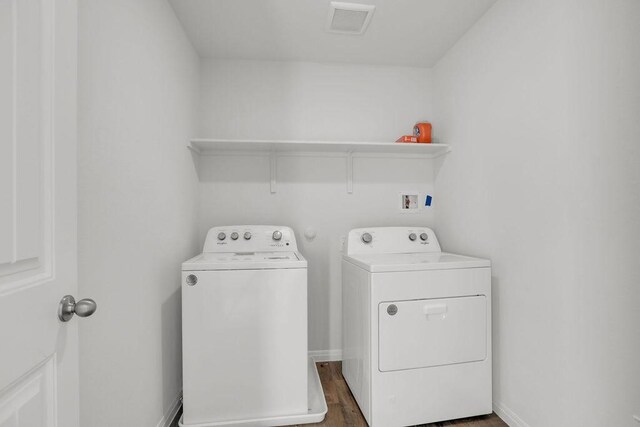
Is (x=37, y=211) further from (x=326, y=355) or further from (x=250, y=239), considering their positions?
(x=326, y=355)

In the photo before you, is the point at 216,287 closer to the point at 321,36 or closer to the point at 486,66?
the point at 321,36

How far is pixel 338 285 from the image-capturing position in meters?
2.43

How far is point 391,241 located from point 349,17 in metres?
1.43

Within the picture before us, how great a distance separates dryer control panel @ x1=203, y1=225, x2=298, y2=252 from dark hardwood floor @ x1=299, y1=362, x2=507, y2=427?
91 cm

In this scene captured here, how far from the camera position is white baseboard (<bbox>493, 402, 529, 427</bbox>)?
62.7 inches

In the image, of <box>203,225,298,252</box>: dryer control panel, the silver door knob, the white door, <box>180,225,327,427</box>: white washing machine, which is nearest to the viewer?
the white door

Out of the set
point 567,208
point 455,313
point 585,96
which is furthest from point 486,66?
point 455,313

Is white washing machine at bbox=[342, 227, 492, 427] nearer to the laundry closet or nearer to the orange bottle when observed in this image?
the laundry closet

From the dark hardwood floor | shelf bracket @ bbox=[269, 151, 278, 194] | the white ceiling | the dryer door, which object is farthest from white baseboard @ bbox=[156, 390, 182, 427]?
the white ceiling

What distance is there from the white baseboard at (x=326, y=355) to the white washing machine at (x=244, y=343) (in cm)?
72

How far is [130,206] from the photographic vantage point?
1.29 metres

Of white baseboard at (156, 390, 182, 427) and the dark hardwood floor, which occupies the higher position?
white baseboard at (156, 390, 182, 427)

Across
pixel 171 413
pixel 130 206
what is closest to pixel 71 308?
pixel 130 206

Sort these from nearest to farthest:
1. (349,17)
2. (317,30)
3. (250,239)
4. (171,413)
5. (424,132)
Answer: (171,413) < (349,17) < (317,30) < (250,239) < (424,132)
